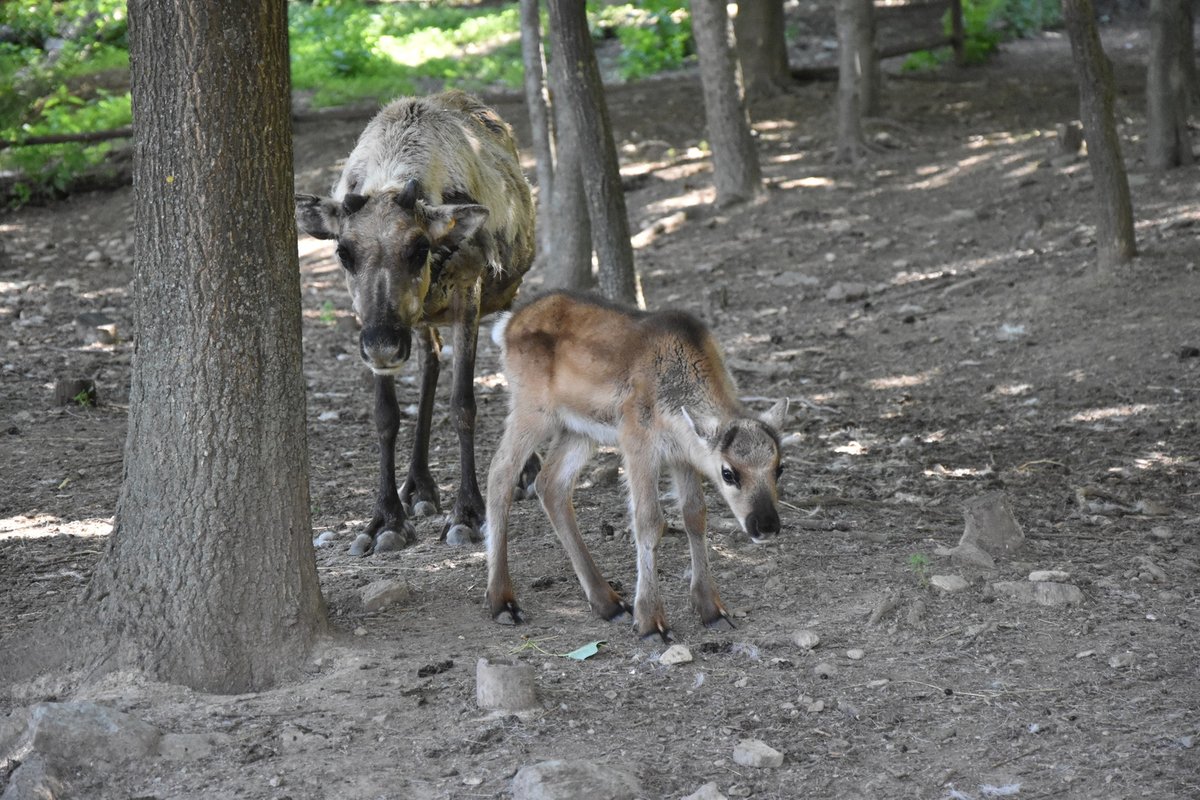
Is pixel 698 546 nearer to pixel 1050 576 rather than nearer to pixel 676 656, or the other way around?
pixel 676 656

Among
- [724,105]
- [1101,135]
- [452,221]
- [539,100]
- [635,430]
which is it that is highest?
[539,100]

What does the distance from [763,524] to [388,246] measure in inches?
102

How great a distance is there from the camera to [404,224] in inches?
271

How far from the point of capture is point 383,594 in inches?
234

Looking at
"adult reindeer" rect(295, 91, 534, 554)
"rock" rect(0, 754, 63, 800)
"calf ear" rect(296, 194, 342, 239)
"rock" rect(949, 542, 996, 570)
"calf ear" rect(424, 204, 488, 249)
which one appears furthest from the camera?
"calf ear" rect(424, 204, 488, 249)

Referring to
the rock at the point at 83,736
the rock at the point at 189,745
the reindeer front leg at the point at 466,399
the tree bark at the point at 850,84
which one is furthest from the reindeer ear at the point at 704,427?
the tree bark at the point at 850,84

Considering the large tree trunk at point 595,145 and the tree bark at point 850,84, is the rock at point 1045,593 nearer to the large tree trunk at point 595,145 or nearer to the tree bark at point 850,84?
the large tree trunk at point 595,145

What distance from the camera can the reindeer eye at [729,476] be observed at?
5605mm

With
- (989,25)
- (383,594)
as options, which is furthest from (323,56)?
(383,594)

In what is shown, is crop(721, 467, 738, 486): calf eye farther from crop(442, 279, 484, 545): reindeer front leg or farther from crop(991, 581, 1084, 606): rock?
crop(442, 279, 484, 545): reindeer front leg

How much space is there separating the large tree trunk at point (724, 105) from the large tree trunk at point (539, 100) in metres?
2.01

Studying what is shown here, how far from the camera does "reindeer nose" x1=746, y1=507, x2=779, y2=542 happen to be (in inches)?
213

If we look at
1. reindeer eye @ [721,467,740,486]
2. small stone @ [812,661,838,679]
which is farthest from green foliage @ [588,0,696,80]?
small stone @ [812,661,838,679]

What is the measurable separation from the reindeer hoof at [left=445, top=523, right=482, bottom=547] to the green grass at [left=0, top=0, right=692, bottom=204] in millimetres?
12595
